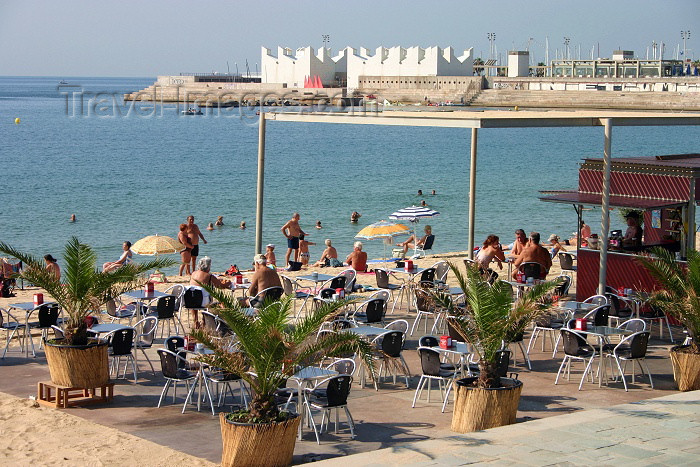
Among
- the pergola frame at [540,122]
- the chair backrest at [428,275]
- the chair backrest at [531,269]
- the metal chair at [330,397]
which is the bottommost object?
the metal chair at [330,397]

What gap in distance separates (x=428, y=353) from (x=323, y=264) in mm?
10990

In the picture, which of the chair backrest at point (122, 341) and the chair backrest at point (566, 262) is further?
the chair backrest at point (566, 262)

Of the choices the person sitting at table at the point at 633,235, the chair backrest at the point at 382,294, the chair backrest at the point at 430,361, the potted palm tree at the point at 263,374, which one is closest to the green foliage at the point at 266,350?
the potted palm tree at the point at 263,374

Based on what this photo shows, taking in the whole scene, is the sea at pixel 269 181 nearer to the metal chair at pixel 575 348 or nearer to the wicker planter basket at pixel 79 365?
the metal chair at pixel 575 348

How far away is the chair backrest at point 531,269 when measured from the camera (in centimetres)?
1338

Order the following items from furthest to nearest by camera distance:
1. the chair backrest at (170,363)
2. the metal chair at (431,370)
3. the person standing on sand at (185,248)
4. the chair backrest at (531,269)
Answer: the person standing on sand at (185,248), the chair backrest at (531,269), the metal chair at (431,370), the chair backrest at (170,363)

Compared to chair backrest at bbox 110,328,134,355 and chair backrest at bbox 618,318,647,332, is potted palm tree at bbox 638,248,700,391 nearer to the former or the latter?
chair backrest at bbox 618,318,647,332

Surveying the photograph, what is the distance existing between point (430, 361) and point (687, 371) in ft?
8.57

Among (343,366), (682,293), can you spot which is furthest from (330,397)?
(682,293)

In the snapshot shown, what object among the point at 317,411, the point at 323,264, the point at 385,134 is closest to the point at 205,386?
the point at 317,411

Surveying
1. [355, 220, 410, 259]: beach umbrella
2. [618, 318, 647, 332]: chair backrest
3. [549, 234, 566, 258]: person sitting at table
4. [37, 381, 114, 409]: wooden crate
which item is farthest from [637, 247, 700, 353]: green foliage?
[355, 220, 410, 259]: beach umbrella

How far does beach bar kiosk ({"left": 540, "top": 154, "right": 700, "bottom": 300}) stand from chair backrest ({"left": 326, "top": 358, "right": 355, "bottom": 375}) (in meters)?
5.09

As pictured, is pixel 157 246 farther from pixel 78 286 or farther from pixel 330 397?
pixel 330 397

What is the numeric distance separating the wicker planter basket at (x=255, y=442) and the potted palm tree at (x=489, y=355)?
1.60 m
